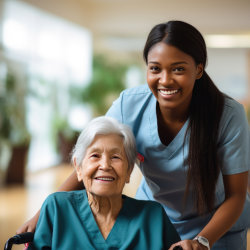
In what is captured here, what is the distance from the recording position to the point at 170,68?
152 cm

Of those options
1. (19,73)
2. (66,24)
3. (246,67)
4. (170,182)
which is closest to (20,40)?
(19,73)

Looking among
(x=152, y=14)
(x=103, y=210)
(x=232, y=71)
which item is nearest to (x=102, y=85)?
(x=152, y=14)

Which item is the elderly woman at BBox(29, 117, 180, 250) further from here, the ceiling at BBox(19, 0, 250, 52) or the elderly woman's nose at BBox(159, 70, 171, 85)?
the ceiling at BBox(19, 0, 250, 52)

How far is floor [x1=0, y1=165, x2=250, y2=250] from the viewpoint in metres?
4.05

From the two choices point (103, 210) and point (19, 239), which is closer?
point (19, 239)

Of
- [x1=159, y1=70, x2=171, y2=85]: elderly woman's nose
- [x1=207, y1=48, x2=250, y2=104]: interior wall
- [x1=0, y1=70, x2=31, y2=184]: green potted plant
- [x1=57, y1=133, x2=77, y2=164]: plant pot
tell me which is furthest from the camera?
[x1=207, y1=48, x2=250, y2=104]: interior wall

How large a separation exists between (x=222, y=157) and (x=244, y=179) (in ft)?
0.37

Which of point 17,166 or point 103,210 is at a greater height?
point 103,210

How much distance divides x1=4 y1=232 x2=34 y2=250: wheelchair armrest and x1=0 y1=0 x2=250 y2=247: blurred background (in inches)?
124

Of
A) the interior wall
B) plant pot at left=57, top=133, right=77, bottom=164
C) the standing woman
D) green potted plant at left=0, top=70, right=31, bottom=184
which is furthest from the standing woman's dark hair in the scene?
the interior wall

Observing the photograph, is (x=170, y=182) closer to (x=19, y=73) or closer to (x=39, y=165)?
(x=19, y=73)

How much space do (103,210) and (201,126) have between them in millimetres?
478

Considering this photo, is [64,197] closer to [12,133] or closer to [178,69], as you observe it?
[178,69]

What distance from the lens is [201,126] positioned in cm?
163
